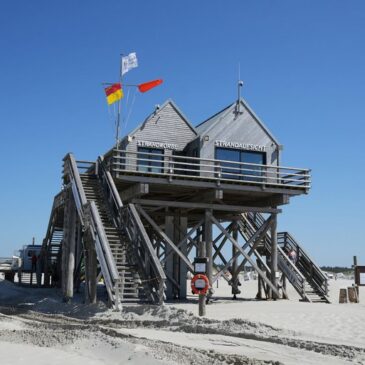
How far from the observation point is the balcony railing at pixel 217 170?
22906 millimetres

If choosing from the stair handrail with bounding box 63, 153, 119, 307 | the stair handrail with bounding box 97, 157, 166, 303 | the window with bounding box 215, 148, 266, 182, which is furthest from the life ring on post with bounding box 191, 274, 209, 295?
the window with bounding box 215, 148, 266, 182

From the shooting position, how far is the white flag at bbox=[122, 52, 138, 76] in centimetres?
2899

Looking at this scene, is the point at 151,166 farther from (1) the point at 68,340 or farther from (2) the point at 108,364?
(2) the point at 108,364

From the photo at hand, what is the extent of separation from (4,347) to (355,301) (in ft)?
59.4

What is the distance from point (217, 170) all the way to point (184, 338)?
13.6 m

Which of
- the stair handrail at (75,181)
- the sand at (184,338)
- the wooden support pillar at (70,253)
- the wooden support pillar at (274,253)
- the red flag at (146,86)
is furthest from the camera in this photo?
the red flag at (146,86)

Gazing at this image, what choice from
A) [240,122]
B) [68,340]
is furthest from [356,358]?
[240,122]

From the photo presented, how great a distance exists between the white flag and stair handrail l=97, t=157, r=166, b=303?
22.7ft

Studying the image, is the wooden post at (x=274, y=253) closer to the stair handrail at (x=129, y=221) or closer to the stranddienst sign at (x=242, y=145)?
the stranddienst sign at (x=242, y=145)

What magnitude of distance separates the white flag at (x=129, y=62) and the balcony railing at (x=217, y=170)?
666 centimetres

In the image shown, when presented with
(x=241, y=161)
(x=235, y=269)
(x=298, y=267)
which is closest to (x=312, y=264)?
(x=298, y=267)

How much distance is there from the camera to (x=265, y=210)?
82.0ft

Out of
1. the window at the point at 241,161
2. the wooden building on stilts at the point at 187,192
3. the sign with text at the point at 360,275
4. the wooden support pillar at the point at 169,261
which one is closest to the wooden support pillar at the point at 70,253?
the wooden building on stilts at the point at 187,192

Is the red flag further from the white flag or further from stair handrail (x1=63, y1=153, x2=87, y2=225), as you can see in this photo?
stair handrail (x1=63, y1=153, x2=87, y2=225)
